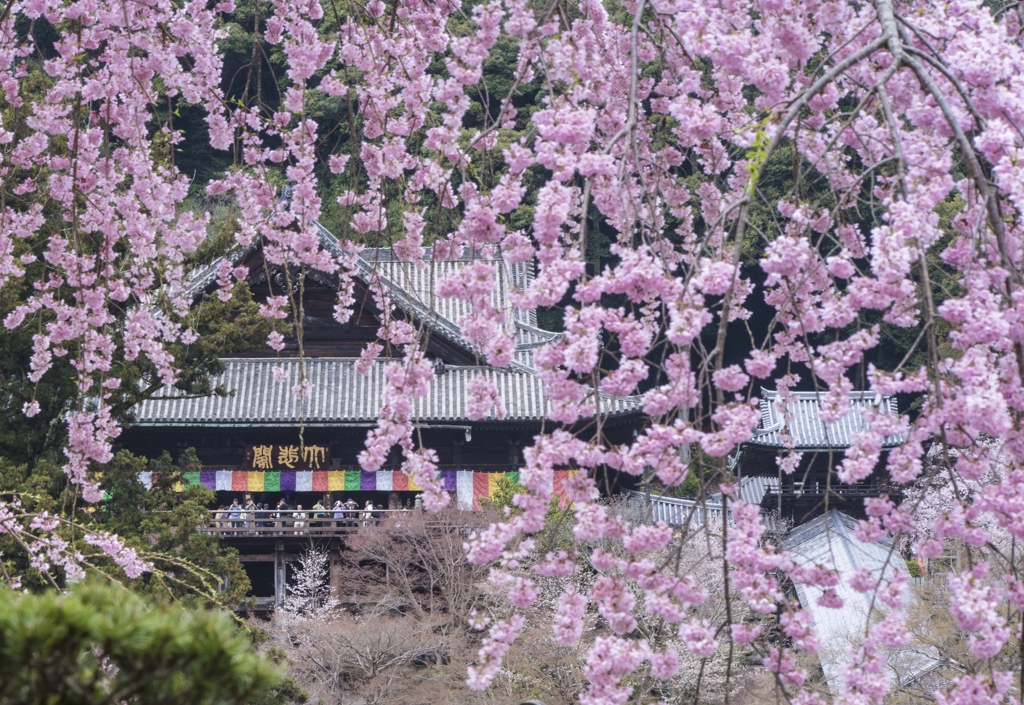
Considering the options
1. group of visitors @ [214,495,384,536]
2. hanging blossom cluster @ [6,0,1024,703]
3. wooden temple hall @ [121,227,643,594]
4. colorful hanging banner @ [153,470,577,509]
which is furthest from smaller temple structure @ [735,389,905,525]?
hanging blossom cluster @ [6,0,1024,703]

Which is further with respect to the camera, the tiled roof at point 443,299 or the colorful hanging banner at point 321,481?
the colorful hanging banner at point 321,481

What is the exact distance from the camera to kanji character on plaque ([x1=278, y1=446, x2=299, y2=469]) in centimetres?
2253

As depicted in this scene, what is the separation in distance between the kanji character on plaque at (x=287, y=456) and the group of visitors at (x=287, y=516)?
2.51 feet

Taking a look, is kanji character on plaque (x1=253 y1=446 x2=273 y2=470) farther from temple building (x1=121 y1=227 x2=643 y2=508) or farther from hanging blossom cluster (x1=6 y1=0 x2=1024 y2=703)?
hanging blossom cluster (x1=6 y1=0 x2=1024 y2=703)

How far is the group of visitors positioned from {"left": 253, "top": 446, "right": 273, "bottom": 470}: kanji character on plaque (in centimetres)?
65

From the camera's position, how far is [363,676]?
1520cm

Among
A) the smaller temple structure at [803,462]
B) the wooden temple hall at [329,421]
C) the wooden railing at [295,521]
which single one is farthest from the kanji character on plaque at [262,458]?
the smaller temple structure at [803,462]

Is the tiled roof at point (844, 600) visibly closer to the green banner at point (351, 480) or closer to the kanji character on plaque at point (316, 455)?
the green banner at point (351, 480)

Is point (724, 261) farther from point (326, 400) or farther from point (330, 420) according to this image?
point (326, 400)

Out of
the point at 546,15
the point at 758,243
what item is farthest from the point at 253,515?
→ the point at 546,15

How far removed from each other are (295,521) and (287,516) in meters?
1.12

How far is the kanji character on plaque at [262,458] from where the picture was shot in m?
22.5

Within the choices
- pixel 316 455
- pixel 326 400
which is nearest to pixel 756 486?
pixel 316 455

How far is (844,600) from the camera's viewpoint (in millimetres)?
10734
